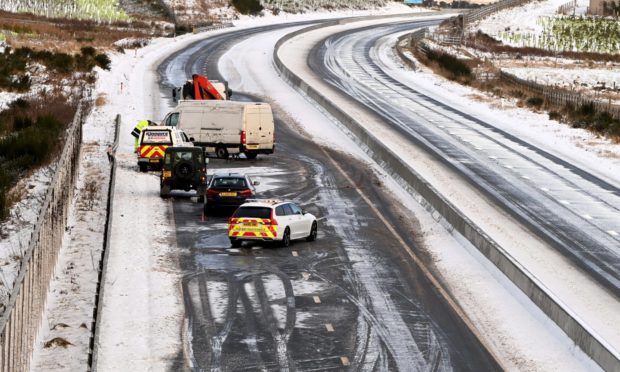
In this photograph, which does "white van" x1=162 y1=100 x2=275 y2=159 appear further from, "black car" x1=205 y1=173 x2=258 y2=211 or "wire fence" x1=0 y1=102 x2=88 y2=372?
"wire fence" x1=0 y1=102 x2=88 y2=372

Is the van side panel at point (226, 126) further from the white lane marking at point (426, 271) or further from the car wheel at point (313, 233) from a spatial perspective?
the car wheel at point (313, 233)

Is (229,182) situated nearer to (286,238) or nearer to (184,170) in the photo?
(184,170)

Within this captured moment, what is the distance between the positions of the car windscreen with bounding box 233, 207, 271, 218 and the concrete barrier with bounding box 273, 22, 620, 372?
19.3ft

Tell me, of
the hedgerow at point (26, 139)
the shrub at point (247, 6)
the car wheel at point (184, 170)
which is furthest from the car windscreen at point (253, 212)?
the shrub at point (247, 6)

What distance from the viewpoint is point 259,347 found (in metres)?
26.4

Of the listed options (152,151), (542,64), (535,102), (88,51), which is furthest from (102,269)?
(542,64)

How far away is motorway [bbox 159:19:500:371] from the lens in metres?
26.0

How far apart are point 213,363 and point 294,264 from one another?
29.9 feet

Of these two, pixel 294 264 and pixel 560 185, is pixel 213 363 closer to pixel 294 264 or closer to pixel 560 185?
pixel 294 264

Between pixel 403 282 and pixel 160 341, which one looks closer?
pixel 160 341

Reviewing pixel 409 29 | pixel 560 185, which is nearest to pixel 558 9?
pixel 409 29

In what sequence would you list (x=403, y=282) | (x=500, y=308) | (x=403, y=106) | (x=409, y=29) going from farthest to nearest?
(x=409, y=29) < (x=403, y=106) < (x=403, y=282) < (x=500, y=308)

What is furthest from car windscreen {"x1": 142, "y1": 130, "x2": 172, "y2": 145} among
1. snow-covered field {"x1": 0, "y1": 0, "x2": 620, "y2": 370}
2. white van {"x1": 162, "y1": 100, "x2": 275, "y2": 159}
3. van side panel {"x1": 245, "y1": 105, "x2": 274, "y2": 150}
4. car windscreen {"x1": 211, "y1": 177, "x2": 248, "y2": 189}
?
car windscreen {"x1": 211, "y1": 177, "x2": 248, "y2": 189}

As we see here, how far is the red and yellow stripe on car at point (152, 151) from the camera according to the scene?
47656mm
